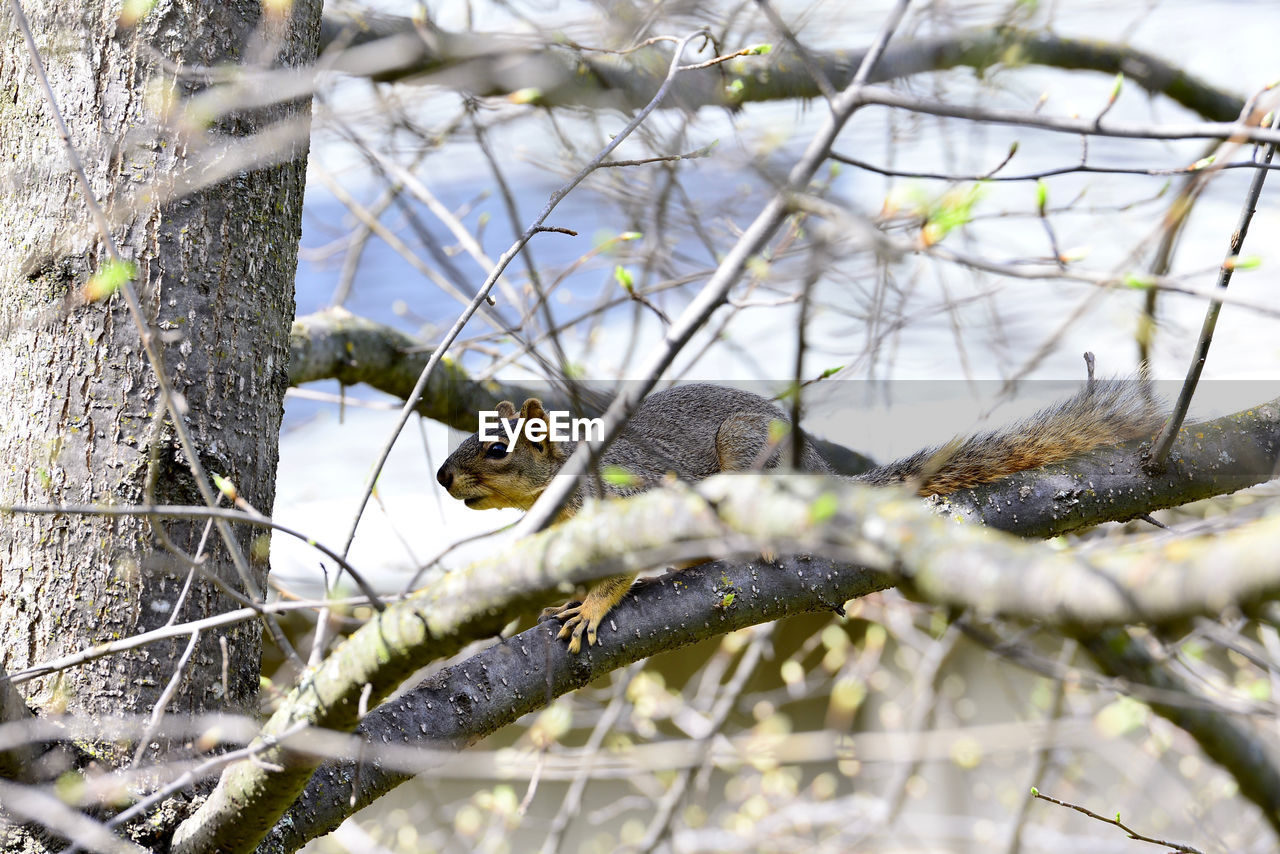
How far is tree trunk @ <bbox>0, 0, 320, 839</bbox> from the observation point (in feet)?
4.21

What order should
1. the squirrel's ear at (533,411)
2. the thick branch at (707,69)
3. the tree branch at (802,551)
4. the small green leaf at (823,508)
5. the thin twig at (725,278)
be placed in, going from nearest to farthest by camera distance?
the tree branch at (802,551), the small green leaf at (823,508), the thin twig at (725,278), the thick branch at (707,69), the squirrel's ear at (533,411)

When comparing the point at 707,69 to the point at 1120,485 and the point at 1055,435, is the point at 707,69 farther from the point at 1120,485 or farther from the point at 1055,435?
the point at 1120,485

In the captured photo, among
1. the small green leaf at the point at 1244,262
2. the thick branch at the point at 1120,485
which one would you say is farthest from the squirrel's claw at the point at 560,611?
the small green leaf at the point at 1244,262

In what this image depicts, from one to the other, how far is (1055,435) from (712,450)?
0.84 metres

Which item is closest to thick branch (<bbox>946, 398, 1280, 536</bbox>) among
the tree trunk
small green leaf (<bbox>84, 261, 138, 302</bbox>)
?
the tree trunk

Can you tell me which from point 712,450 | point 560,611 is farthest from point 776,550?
point 712,450

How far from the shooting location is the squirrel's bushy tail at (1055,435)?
181 cm

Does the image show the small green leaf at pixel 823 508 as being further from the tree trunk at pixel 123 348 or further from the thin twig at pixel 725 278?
the tree trunk at pixel 123 348

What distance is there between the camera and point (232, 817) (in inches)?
44.7

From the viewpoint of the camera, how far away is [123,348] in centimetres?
132

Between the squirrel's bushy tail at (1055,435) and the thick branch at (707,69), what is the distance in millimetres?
676

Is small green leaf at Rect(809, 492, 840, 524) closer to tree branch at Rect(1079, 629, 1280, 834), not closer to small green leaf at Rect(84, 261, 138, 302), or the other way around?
tree branch at Rect(1079, 629, 1280, 834)

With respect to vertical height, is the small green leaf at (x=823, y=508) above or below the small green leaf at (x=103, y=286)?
below

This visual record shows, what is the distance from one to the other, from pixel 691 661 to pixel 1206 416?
351 centimetres
